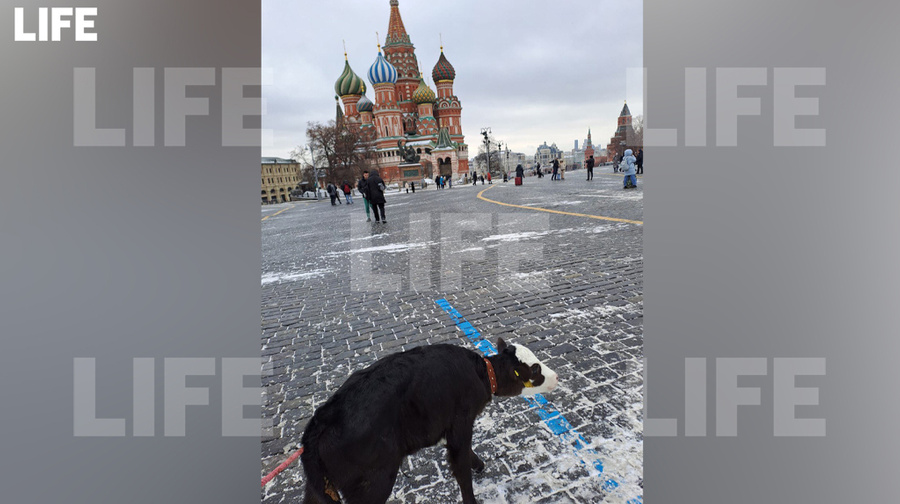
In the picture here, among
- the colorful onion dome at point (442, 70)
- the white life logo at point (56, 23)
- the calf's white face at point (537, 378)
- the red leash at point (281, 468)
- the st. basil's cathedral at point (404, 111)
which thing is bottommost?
the red leash at point (281, 468)

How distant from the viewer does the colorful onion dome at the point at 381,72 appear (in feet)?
234

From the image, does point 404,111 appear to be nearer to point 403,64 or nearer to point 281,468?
point 403,64

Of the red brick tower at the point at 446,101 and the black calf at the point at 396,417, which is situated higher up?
the red brick tower at the point at 446,101

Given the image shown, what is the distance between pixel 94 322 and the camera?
1926 mm

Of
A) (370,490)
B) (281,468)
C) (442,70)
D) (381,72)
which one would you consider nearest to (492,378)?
(370,490)

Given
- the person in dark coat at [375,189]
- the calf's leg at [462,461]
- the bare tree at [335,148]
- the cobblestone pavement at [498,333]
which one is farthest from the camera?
the bare tree at [335,148]

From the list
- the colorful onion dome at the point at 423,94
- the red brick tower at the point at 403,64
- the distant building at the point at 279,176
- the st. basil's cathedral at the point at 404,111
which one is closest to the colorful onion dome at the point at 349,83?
the st. basil's cathedral at the point at 404,111

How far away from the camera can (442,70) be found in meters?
79.2

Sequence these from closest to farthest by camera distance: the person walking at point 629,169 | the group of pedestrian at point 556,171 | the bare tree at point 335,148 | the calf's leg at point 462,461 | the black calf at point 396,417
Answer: the black calf at point 396,417
the calf's leg at point 462,461
the person walking at point 629,169
the group of pedestrian at point 556,171
the bare tree at point 335,148

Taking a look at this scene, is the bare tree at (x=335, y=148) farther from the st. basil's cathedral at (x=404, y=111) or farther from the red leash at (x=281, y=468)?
the red leash at (x=281, y=468)

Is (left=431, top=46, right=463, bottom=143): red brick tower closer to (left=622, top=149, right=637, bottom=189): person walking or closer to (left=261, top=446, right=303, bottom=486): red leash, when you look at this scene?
(left=622, top=149, right=637, bottom=189): person walking

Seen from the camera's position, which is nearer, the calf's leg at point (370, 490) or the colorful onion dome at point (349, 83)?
the calf's leg at point (370, 490)

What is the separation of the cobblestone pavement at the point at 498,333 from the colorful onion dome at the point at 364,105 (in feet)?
230

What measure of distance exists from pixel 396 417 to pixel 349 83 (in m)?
79.4
